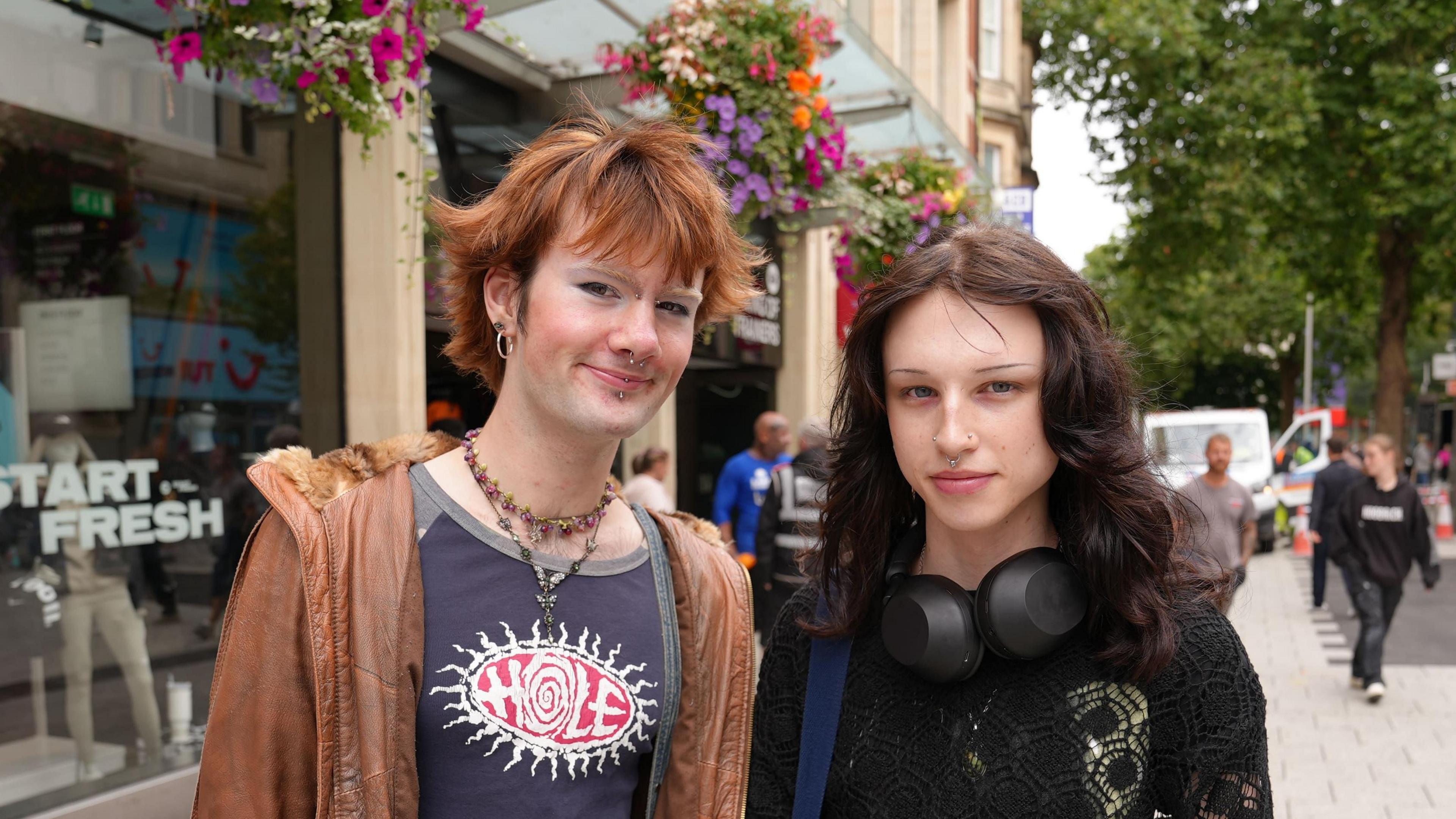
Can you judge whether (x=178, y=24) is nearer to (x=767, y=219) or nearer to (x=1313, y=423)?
(x=767, y=219)

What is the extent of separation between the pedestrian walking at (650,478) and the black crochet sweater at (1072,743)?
19.8ft

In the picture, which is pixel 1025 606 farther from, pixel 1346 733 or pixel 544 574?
pixel 1346 733

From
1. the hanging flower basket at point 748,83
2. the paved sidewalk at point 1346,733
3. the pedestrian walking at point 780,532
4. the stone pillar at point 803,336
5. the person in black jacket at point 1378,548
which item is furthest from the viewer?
the stone pillar at point 803,336

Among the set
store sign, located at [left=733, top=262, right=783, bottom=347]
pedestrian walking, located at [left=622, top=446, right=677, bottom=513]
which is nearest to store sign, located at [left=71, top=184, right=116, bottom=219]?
pedestrian walking, located at [left=622, top=446, right=677, bottom=513]

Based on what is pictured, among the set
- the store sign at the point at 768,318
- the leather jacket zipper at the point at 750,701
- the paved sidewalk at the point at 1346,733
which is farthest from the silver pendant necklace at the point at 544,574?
the store sign at the point at 768,318

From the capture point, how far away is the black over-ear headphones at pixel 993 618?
64.7 inches

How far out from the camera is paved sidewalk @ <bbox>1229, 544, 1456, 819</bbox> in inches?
224

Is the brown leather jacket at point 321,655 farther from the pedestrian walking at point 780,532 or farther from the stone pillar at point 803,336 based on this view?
the stone pillar at point 803,336

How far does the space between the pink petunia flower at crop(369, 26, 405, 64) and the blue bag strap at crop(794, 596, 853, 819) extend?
2.61 meters

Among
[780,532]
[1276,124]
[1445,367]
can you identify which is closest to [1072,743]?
[780,532]

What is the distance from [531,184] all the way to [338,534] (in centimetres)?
67

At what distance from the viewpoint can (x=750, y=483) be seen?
7852 millimetres

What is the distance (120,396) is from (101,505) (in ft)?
1.51

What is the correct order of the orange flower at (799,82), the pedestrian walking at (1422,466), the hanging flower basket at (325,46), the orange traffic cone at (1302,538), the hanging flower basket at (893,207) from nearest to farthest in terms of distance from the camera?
the hanging flower basket at (325,46)
the orange flower at (799,82)
the hanging flower basket at (893,207)
the orange traffic cone at (1302,538)
the pedestrian walking at (1422,466)
